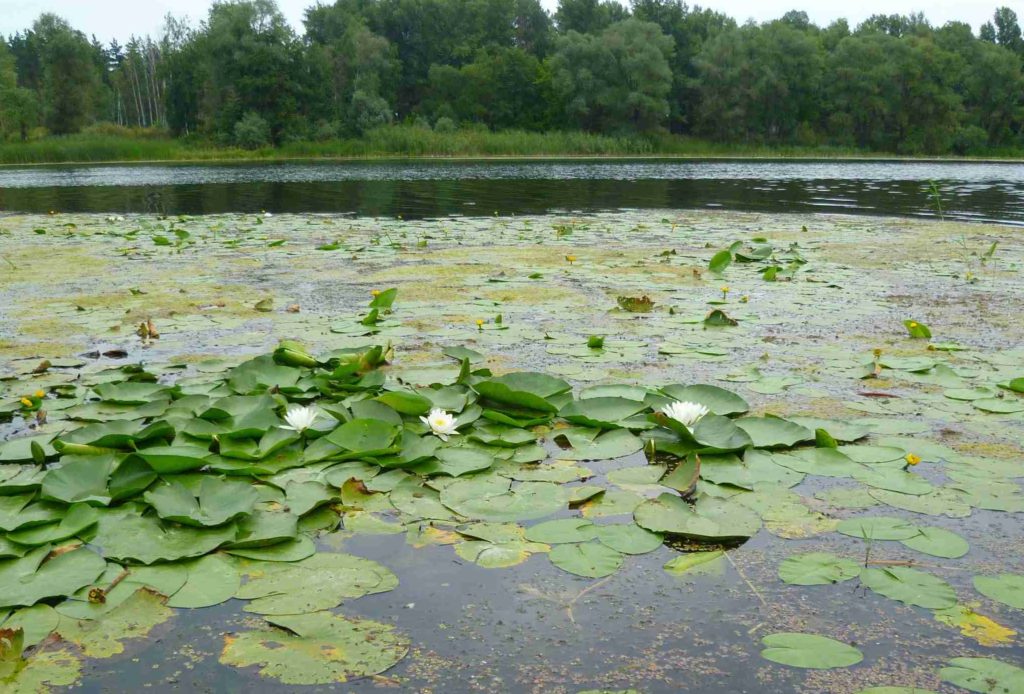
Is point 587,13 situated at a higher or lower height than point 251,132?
higher

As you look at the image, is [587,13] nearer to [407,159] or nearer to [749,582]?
[407,159]

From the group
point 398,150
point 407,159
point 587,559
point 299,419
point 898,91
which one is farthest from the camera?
point 898,91

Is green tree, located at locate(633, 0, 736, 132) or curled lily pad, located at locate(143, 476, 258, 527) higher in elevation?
green tree, located at locate(633, 0, 736, 132)

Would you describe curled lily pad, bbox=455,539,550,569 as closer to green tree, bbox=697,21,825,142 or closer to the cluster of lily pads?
the cluster of lily pads

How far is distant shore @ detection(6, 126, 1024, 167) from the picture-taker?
1190 inches

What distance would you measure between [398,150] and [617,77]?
13.1 metres

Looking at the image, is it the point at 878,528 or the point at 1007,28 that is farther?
the point at 1007,28

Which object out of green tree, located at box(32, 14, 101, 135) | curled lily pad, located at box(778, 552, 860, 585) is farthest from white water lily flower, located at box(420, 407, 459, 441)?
green tree, located at box(32, 14, 101, 135)

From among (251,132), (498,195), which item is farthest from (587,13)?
(498,195)

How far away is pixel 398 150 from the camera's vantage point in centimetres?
3231

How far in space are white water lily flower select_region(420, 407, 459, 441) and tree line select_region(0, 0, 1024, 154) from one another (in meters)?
36.6

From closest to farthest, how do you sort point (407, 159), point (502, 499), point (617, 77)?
1. point (502, 499)
2. point (407, 159)
3. point (617, 77)

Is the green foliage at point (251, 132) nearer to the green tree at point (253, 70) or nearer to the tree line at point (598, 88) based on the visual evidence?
the tree line at point (598, 88)

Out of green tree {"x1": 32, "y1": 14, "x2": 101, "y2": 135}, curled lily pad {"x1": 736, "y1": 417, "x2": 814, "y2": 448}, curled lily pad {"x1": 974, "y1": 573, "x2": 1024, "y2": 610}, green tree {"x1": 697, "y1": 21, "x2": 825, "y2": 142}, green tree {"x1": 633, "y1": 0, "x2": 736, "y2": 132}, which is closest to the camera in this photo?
curled lily pad {"x1": 974, "y1": 573, "x2": 1024, "y2": 610}
